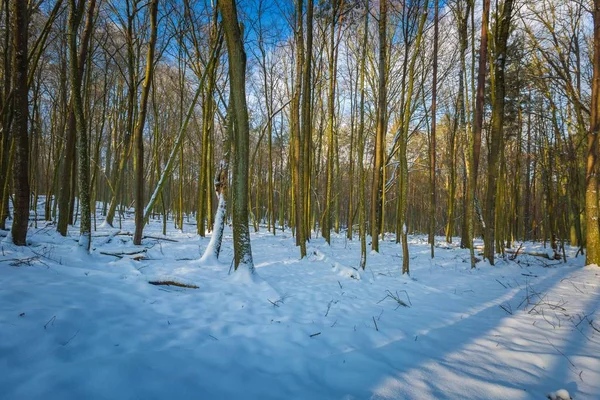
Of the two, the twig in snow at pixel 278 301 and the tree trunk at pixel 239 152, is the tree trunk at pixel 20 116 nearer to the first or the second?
the tree trunk at pixel 239 152

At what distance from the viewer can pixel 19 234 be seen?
459cm

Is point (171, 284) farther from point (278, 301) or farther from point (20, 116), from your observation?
point (20, 116)

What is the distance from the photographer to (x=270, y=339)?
2340 millimetres

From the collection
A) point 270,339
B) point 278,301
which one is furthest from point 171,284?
point 270,339

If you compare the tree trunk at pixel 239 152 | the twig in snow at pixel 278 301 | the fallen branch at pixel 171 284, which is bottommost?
the twig in snow at pixel 278 301

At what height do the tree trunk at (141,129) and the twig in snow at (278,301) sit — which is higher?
the tree trunk at (141,129)

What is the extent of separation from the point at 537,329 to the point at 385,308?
63.7 inches

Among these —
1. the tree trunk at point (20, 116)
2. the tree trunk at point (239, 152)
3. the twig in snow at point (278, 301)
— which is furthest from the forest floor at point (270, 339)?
the tree trunk at point (20, 116)

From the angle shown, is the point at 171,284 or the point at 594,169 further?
Result: the point at 594,169

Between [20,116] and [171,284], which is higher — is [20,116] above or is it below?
above

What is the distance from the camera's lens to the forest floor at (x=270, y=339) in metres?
1.64

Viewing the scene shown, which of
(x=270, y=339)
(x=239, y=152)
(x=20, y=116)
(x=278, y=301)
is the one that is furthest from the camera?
(x=20, y=116)

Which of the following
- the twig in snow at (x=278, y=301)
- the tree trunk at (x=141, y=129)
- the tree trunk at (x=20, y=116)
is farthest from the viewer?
the tree trunk at (x=141, y=129)

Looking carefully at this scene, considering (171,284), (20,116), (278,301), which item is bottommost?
(278,301)
